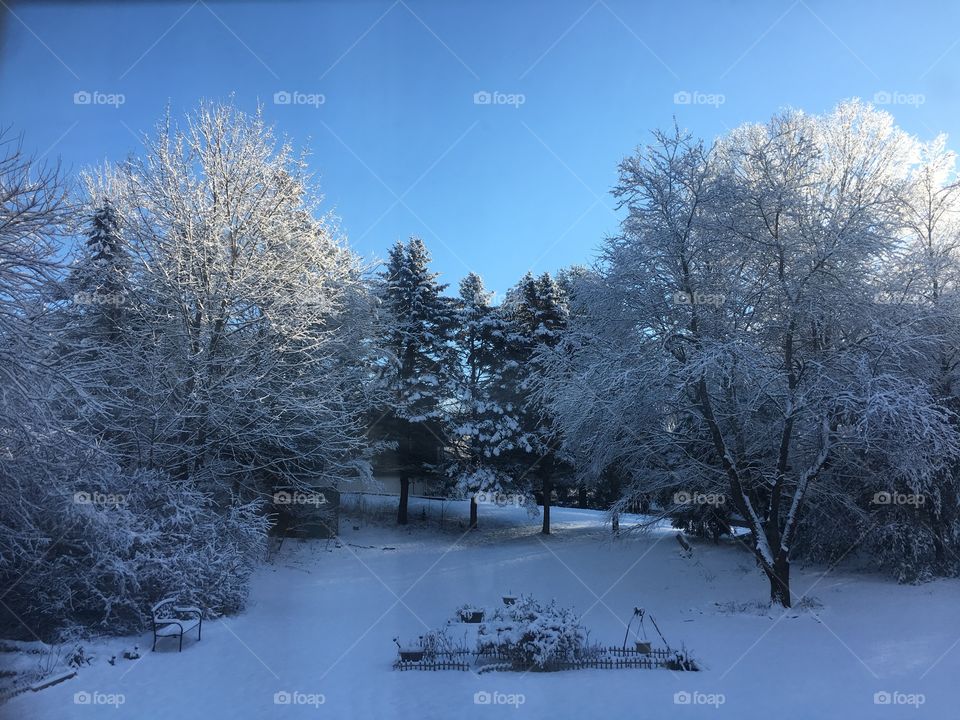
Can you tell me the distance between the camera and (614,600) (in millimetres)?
14430

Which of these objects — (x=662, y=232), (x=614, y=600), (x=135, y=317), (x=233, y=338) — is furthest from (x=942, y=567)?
(x=135, y=317)

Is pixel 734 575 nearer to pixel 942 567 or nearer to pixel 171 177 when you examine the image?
pixel 942 567

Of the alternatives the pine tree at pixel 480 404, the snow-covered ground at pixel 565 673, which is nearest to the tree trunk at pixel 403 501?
the pine tree at pixel 480 404

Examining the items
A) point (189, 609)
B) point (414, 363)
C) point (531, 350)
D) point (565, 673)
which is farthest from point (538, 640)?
point (414, 363)

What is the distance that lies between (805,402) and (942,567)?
6240 millimetres

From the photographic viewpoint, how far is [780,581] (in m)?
12.1

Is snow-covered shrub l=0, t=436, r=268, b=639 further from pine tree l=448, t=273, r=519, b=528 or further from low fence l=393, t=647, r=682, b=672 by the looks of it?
pine tree l=448, t=273, r=519, b=528

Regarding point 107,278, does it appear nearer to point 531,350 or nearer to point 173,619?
point 173,619

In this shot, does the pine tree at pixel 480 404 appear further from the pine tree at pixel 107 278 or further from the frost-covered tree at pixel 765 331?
the pine tree at pixel 107 278

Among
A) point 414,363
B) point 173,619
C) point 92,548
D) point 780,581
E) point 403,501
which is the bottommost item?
point 403,501

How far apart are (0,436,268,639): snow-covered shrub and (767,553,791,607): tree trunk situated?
1068cm

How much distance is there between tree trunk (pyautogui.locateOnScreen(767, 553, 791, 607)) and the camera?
12.0 metres

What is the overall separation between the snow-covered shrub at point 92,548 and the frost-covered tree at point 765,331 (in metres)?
8.16

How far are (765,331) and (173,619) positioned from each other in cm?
1195
